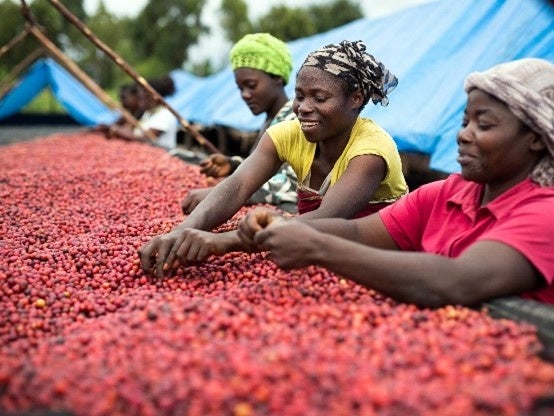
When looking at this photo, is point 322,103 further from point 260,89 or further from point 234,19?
point 234,19

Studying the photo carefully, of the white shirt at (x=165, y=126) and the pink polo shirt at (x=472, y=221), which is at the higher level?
the pink polo shirt at (x=472, y=221)

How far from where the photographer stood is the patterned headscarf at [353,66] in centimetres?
273

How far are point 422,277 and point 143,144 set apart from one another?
728 cm

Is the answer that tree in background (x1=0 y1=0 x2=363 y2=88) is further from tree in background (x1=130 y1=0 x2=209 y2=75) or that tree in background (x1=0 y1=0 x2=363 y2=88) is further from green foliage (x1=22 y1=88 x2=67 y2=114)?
green foliage (x1=22 y1=88 x2=67 y2=114)

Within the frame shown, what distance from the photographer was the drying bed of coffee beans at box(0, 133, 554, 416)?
51.3 inches

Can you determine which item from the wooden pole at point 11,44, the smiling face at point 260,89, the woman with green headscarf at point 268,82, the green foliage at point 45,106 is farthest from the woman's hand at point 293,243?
Result: the green foliage at point 45,106

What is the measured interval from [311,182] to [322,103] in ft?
1.43

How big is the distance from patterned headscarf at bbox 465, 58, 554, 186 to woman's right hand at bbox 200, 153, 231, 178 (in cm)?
284

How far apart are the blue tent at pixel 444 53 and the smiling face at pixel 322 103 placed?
1517mm

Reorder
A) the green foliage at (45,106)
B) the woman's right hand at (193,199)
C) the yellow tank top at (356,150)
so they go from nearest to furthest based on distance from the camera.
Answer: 1. the yellow tank top at (356,150)
2. the woman's right hand at (193,199)
3. the green foliage at (45,106)

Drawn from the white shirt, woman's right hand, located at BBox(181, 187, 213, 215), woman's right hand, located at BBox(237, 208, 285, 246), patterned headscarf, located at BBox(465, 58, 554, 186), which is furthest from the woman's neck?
the white shirt

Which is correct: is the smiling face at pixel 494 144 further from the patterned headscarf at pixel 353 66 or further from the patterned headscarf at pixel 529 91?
the patterned headscarf at pixel 353 66

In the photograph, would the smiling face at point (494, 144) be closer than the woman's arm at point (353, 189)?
Yes

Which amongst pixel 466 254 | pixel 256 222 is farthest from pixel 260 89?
pixel 466 254
